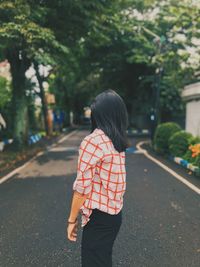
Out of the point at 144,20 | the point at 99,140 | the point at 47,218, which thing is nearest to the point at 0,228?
the point at 47,218

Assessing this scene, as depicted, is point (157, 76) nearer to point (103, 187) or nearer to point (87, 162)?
point (103, 187)

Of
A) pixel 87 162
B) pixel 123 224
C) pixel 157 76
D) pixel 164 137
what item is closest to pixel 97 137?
pixel 87 162

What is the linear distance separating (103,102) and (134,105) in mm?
30580

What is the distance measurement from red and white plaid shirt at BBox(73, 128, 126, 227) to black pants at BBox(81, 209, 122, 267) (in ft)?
0.15

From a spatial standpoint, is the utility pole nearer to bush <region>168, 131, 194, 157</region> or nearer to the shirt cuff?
bush <region>168, 131, 194, 157</region>

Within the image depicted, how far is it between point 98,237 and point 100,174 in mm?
469

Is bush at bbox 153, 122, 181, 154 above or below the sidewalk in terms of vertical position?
above

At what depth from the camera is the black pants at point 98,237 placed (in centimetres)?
262

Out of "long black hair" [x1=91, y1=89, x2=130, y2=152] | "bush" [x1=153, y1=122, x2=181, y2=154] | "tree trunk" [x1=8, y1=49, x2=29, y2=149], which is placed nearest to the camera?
"long black hair" [x1=91, y1=89, x2=130, y2=152]

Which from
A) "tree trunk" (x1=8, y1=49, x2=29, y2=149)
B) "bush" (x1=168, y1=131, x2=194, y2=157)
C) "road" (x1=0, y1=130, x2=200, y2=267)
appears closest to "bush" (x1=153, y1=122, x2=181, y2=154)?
"bush" (x1=168, y1=131, x2=194, y2=157)

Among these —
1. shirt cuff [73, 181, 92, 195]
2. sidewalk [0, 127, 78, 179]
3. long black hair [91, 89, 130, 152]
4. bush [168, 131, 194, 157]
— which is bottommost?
sidewalk [0, 127, 78, 179]

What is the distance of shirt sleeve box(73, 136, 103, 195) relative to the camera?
98.0 inches

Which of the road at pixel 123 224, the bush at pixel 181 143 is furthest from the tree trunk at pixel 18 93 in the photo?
the bush at pixel 181 143

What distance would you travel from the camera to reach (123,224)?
551 centimetres
